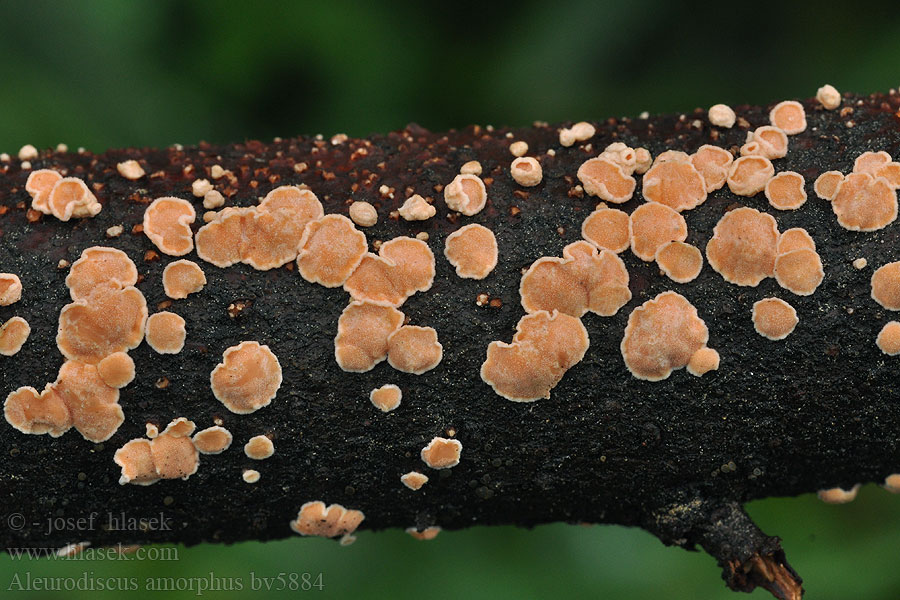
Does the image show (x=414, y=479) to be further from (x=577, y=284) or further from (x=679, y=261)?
(x=679, y=261)

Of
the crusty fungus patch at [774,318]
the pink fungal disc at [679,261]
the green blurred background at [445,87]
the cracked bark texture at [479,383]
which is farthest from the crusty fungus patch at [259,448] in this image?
the green blurred background at [445,87]

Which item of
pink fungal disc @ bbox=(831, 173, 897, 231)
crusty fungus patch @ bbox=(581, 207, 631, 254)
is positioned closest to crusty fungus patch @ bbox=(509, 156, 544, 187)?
crusty fungus patch @ bbox=(581, 207, 631, 254)

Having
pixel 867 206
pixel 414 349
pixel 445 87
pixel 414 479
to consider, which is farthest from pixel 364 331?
pixel 445 87

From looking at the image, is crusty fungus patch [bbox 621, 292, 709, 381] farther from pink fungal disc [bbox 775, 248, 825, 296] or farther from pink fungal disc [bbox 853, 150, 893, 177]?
pink fungal disc [bbox 853, 150, 893, 177]

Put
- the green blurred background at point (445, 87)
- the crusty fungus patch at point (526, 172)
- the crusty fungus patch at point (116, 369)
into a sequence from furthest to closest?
the green blurred background at point (445, 87)
the crusty fungus patch at point (526, 172)
the crusty fungus patch at point (116, 369)

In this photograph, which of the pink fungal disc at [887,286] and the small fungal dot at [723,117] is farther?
the small fungal dot at [723,117]

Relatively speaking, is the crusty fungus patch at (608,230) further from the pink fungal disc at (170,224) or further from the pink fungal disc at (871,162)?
the pink fungal disc at (170,224)
